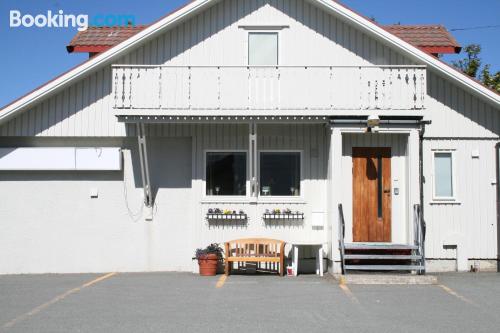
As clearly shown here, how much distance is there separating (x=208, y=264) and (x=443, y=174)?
230 inches

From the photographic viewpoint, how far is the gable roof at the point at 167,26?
46.9 feet

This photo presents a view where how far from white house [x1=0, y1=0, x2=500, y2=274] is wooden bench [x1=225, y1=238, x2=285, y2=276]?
1.13ft

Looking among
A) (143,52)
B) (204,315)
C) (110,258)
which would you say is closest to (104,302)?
(204,315)

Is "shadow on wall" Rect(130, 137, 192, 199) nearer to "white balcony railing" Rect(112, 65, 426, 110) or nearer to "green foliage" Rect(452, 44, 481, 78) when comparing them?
"white balcony railing" Rect(112, 65, 426, 110)

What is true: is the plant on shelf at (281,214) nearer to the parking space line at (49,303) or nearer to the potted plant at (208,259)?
the potted plant at (208,259)

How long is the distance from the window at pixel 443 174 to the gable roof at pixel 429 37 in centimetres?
292

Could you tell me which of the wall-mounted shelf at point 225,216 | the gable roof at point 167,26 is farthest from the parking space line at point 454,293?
the gable roof at point 167,26

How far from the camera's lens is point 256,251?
1447 centimetres

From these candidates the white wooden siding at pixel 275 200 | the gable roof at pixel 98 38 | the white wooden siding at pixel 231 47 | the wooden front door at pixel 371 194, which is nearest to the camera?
the wooden front door at pixel 371 194

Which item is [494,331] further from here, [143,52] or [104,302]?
[143,52]

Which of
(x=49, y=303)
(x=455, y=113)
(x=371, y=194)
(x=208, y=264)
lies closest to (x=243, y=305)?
(x=49, y=303)

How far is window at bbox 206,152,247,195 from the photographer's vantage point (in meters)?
15.0

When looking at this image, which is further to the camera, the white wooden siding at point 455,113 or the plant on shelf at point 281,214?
the white wooden siding at point 455,113

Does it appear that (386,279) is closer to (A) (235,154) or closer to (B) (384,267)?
(B) (384,267)
